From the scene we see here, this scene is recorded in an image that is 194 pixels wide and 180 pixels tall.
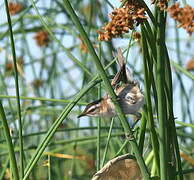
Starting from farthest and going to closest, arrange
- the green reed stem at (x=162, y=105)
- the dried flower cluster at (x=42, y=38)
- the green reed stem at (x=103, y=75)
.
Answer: the dried flower cluster at (x=42, y=38) < the green reed stem at (x=162, y=105) < the green reed stem at (x=103, y=75)

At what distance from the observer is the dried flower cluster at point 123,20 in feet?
2.99

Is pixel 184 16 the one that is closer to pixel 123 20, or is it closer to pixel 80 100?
pixel 123 20

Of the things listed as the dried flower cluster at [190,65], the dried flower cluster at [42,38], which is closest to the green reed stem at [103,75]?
the dried flower cluster at [190,65]

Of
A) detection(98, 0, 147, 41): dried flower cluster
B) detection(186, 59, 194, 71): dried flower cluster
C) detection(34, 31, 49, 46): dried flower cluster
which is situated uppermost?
detection(34, 31, 49, 46): dried flower cluster

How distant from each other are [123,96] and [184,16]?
0.23 meters

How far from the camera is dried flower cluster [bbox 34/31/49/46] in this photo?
2826mm

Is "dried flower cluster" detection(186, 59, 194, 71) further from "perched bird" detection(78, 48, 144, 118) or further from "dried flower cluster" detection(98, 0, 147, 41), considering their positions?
"dried flower cluster" detection(98, 0, 147, 41)

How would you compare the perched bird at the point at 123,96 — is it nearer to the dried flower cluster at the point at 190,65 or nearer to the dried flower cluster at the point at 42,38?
the dried flower cluster at the point at 190,65

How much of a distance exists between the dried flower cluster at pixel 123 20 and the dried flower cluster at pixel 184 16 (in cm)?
5

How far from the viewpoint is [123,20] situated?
0.91 meters

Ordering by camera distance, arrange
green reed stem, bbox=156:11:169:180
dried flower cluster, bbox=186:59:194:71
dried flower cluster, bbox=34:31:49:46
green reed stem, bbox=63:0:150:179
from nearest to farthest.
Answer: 1. green reed stem, bbox=63:0:150:179
2. green reed stem, bbox=156:11:169:180
3. dried flower cluster, bbox=186:59:194:71
4. dried flower cluster, bbox=34:31:49:46

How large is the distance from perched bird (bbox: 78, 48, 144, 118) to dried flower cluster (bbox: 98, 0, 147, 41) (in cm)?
11

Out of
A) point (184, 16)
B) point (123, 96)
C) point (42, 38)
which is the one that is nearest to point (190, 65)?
point (42, 38)

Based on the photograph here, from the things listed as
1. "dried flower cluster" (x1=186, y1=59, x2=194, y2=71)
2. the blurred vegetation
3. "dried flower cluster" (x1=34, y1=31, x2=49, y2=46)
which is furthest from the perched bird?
"dried flower cluster" (x1=34, y1=31, x2=49, y2=46)
